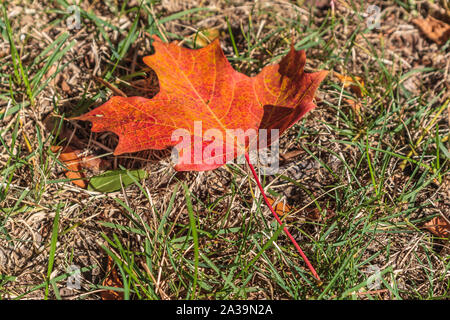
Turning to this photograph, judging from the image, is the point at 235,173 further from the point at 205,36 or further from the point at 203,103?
the point at 205,36

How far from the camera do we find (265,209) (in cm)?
180

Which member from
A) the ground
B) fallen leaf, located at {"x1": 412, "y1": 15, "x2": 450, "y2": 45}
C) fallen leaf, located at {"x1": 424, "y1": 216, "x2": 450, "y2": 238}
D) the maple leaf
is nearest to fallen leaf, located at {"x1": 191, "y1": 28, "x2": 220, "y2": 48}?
the ground

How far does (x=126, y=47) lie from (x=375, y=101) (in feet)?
4.13

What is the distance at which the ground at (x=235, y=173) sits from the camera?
5.47 ft

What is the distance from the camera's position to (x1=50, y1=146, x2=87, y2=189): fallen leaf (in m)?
1.83

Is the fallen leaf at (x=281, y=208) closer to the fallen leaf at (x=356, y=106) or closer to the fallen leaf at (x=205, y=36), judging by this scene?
the fallen leaf at (x=356, y=106)

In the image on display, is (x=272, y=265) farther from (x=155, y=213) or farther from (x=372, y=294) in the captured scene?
(x=155, y=213)

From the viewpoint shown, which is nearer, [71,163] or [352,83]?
[71,163]

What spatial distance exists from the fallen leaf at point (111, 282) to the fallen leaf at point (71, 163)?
0.39m

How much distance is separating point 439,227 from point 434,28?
3.53 ft

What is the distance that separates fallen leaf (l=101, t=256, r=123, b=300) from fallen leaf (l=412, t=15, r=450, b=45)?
1953 mm

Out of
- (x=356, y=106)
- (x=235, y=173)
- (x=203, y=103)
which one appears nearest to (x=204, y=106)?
(x=203, y=103)

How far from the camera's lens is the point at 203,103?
1580mm

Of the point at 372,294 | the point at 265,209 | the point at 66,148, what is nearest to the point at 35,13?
the point at 66,148
